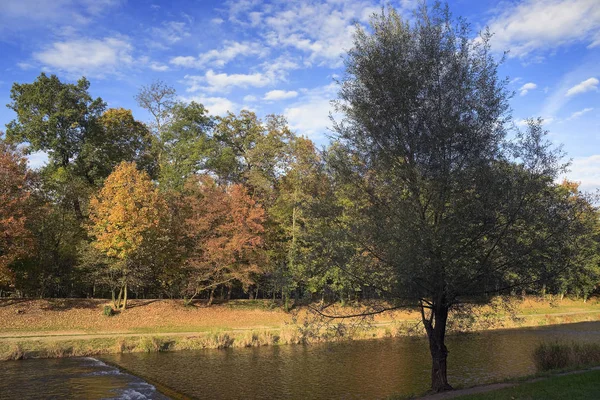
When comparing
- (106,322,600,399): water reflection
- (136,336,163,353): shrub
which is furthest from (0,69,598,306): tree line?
(136,336,163,353): shrub

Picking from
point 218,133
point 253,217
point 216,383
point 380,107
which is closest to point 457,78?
point 380,107

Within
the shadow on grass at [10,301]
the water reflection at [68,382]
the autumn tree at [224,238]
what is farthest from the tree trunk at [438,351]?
the shadow on grass at [10,301]

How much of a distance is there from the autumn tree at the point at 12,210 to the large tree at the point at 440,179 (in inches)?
952

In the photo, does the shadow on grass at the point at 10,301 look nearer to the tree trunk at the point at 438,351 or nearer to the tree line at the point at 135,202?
the tree line at the point at 135,202

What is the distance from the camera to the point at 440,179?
39.1 feet

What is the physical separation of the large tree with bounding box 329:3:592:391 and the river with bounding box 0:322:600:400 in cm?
443

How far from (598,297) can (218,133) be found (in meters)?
53.0

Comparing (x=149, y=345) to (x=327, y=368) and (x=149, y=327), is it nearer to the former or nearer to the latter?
(x=149, y=327)

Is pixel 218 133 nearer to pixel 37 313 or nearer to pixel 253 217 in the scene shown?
pixel 253 217

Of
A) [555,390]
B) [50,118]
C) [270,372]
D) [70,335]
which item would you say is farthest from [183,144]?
[555,390]

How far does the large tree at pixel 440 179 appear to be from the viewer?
1138 centimetres

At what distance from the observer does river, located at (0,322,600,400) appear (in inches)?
640

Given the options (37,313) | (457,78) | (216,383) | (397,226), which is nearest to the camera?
(397,226)

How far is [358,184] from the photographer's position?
43.7 ft
